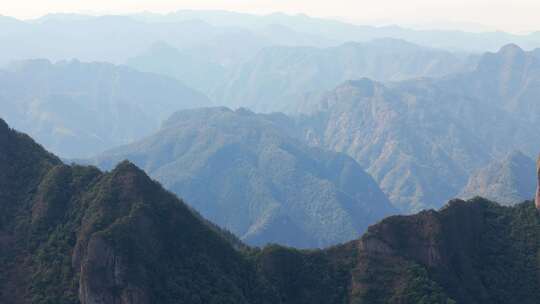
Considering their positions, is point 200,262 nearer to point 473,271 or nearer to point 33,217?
point 33,217

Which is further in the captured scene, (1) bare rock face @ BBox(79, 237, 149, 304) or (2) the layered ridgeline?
(2) the layered ridgeline

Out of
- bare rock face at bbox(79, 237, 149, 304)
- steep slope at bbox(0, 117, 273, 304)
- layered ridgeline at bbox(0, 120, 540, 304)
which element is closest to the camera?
bare rock face at bbox(79, 237, 149, 304)

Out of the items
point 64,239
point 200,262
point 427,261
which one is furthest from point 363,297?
point 64,239

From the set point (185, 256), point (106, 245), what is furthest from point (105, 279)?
point (185, 256)

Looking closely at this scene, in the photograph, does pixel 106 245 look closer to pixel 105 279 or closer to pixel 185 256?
pixel 105 279

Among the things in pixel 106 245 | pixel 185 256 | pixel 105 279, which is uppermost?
pixel 106 245

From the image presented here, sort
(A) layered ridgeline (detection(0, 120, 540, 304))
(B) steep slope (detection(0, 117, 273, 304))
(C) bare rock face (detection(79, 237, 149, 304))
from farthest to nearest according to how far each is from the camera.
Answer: (A) layered ridgeline (detection(0, 120, 540, 304)) < (B) steep slope (detection(0, 117, 273, 304)) < (C) bare rock face (detection(79, 237, 149, 304))
